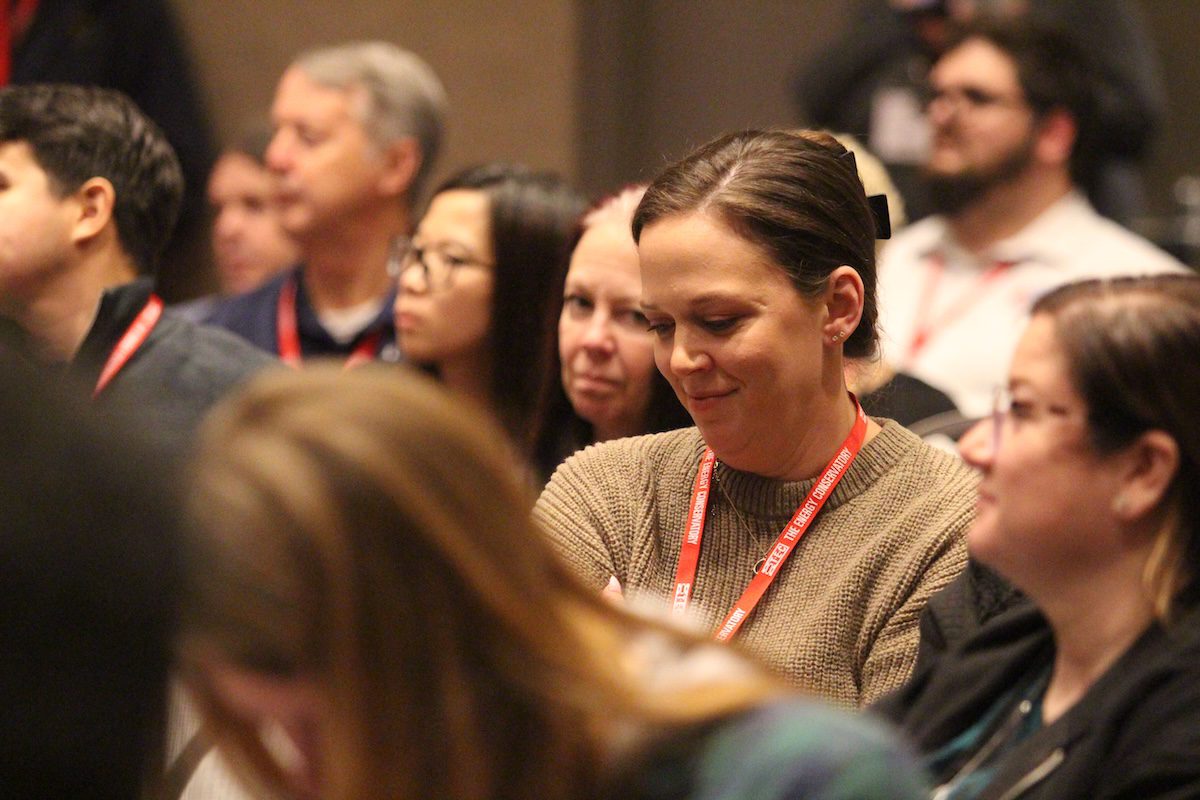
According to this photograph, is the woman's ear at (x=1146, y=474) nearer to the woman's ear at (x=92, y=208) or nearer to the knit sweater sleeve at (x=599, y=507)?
the knit sweater sleeve at (x=599, y=507)

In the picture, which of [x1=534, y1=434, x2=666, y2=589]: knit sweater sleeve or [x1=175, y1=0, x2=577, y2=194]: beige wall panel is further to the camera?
[x1=175, y1=0, x2=577, y2=194]: beige wall panel

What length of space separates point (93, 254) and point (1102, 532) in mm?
2114

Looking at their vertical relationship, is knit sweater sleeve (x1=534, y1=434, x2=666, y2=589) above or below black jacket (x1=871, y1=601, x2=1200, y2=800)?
below

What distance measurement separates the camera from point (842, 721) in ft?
3.86

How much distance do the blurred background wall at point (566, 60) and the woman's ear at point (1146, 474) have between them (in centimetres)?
384

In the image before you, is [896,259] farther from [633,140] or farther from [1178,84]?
[1178,84]

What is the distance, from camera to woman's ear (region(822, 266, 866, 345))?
2113 mm

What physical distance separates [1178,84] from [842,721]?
5.47 metres

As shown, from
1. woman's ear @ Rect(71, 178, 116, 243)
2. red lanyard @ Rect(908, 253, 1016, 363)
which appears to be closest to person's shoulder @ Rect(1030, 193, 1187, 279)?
red lanyard @ Rect(908, 253, 1016, 363)

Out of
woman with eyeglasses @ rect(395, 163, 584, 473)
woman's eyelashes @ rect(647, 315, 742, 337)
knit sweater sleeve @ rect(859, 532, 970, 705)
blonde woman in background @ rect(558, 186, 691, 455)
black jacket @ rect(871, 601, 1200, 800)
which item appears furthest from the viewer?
woman with eyeglasses @ rect(395, 163, 584, 473)

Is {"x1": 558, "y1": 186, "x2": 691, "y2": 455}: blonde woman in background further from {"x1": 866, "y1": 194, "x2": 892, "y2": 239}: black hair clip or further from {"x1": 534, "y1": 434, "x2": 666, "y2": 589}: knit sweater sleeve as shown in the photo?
{"x1": 866, "y1": 194, "x2": 892, "y2": 239}: black hair clip

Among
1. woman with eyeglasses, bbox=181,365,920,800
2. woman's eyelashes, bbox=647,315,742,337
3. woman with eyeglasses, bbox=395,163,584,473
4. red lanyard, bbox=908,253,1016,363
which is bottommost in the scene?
red lanyard, bbox=908,253,1016,363

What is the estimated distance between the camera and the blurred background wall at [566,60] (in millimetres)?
5301

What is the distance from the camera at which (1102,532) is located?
5.16 ft
